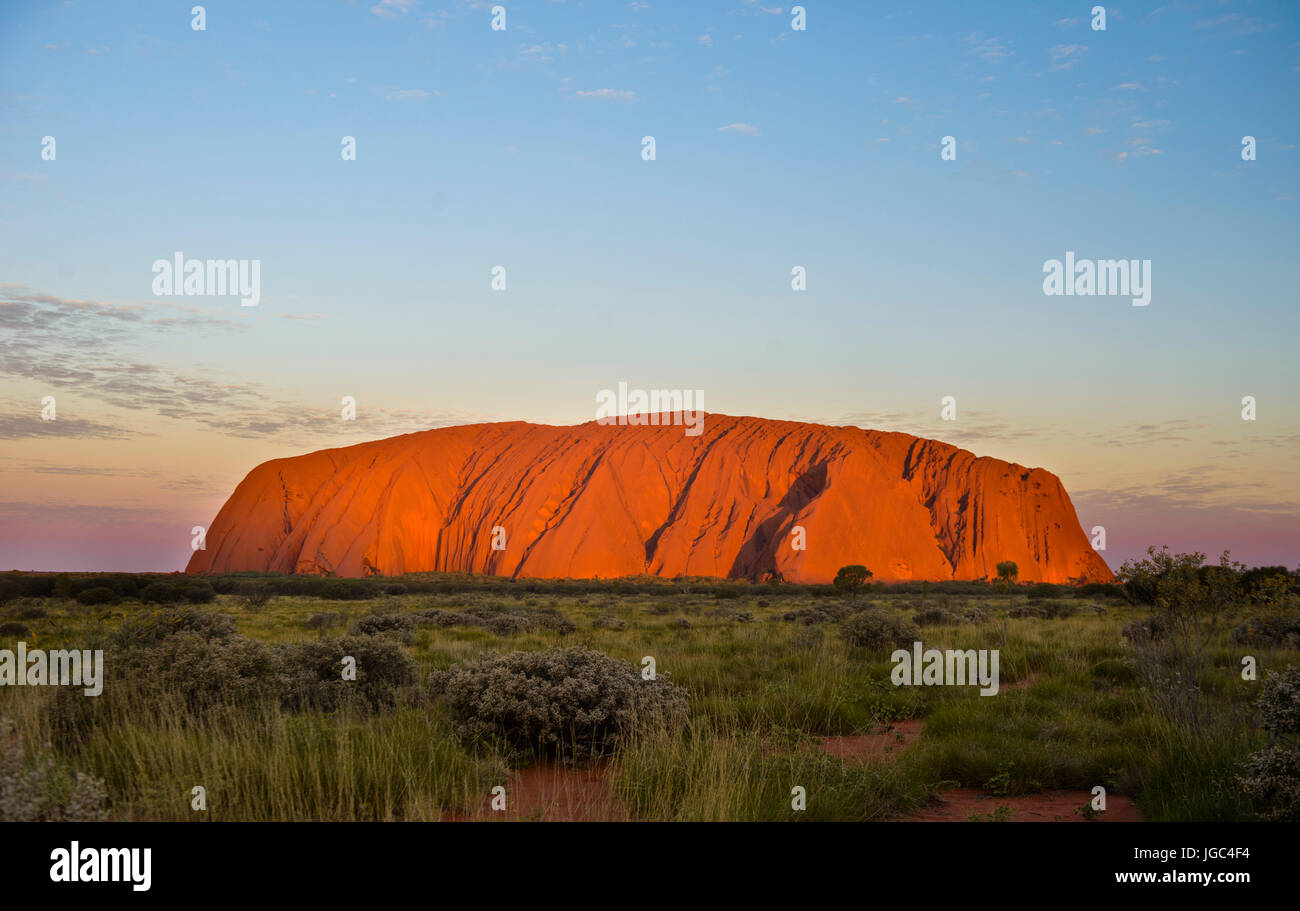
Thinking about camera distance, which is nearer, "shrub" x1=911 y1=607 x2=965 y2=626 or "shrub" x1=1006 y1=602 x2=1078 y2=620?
"shrub" x1=911 y1=607 x2=965 y2=626

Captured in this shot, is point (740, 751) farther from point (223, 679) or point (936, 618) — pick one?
point (936, 618)

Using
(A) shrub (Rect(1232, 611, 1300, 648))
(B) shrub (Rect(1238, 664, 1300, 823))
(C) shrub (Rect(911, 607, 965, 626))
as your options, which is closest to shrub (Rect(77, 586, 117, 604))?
(C) shrub (Rect(911, 607, 965, 626))

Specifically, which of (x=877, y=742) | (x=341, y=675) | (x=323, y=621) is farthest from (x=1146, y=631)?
(x=323, y=621)

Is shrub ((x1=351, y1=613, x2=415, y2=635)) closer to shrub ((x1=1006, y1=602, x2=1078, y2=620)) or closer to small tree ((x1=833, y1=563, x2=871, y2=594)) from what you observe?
shrub ((x1=1006, y1=602, x2=1078, y2=620))

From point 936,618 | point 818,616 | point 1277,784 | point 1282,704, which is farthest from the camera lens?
point 818,616

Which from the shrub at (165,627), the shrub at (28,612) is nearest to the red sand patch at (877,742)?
the shrub at (165,627)
